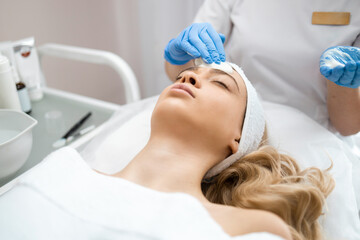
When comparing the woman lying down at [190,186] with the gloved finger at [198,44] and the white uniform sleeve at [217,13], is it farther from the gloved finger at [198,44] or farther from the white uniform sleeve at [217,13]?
the white uniform sleeve at [217,13]

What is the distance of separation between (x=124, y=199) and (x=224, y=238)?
0.71ft

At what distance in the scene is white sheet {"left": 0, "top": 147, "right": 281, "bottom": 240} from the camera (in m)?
0.56

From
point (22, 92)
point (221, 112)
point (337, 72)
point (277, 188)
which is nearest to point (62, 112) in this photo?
point (22, 92)

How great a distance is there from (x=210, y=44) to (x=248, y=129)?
0.29m

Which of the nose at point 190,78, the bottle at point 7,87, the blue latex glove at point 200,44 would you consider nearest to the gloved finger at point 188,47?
the blue latex glove at point 200,44

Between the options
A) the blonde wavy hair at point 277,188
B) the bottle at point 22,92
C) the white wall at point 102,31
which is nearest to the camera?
the blonde wavy hair at point 277,188

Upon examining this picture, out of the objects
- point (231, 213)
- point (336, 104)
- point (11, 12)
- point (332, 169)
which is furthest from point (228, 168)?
point (11, 12)

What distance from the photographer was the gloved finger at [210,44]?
0.87 metres

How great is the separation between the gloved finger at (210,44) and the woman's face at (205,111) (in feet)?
0.24

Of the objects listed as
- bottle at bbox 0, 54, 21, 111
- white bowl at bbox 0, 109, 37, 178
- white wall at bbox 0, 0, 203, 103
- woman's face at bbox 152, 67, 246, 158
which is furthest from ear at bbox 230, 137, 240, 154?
white wall at bbox 0, 0, 203, 103

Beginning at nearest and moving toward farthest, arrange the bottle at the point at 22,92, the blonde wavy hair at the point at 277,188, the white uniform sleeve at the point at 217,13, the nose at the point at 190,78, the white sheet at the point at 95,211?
the white sheet at the point at 95,211 → the blonde wavy hair at the point at 277,188 → the nose at the point at 190,78 → the bottle at the point at 22,92 → the white uniform sleeve at the point at 217,13

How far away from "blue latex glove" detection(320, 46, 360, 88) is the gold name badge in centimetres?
23

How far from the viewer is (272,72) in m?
1.12

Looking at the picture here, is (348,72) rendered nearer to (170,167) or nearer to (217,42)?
(217,42)
